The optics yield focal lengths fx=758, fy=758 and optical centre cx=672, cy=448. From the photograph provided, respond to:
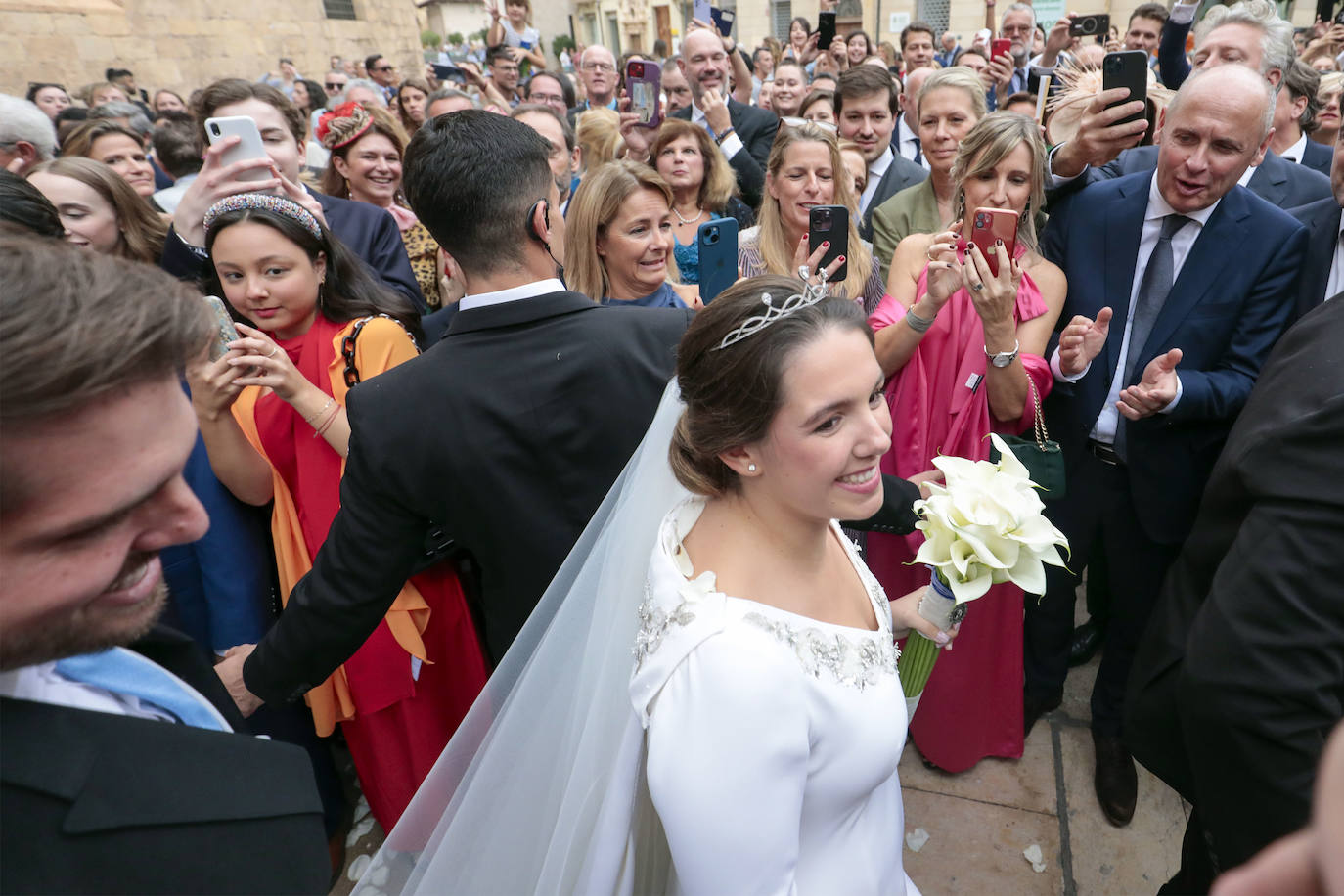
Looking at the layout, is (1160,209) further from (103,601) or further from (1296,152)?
(103,601)

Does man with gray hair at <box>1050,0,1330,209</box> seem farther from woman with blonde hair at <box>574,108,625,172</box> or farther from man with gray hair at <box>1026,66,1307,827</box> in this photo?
woman with blonde hair at <box>574,108,625,172</box>

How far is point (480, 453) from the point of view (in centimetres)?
180

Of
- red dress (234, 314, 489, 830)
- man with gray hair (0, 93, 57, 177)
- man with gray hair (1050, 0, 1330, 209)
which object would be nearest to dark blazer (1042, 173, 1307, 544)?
man with gray hair (1050, 0, 1330, 209)

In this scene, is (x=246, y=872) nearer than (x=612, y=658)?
Yes

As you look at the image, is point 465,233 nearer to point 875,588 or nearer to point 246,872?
point 875,588

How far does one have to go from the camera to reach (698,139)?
4379mm

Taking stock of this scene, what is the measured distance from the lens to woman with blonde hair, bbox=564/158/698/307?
3162 mm

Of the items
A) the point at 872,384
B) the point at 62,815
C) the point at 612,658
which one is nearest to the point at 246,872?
the point at 62,815

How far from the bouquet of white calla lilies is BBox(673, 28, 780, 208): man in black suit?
3.67m

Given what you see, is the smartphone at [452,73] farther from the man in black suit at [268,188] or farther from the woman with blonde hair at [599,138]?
the man in black suit at [268,188]

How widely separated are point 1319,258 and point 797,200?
195 cm

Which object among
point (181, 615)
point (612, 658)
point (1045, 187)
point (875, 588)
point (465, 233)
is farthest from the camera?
point (1045, 187)

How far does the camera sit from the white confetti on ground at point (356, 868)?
2.80 metres

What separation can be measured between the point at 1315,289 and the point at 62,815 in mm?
3411
